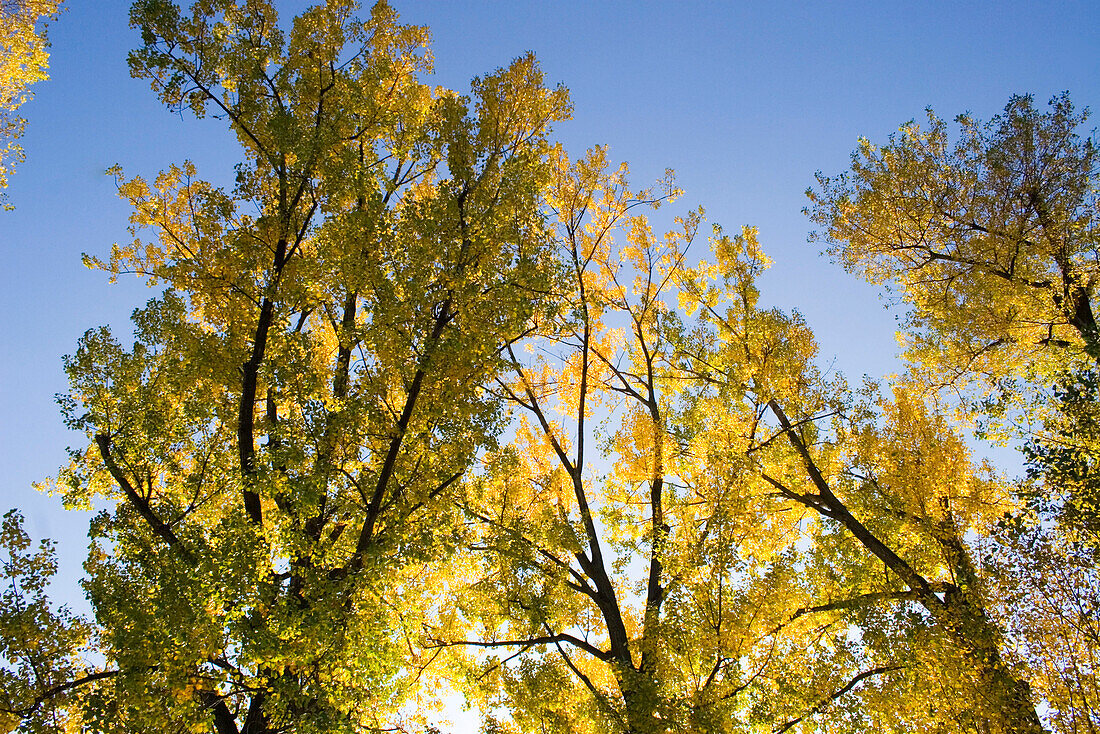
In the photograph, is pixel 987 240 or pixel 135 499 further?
pixel 987 240

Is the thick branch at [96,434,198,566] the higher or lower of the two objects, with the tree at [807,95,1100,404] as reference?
lower

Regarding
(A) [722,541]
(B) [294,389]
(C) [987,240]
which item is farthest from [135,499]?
(C) [987,240]

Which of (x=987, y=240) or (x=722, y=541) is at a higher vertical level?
(x=987, y=240)

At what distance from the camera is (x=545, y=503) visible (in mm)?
11031

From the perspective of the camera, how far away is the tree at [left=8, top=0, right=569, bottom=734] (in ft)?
21.5

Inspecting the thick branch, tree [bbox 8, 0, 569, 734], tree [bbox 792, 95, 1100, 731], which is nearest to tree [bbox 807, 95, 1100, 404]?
tree [bbox 792, 95, 1100, 731]

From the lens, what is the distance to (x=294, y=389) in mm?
8195

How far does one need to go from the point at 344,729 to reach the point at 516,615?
3849mm

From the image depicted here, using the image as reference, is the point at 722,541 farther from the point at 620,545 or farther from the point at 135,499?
the point at 135,499

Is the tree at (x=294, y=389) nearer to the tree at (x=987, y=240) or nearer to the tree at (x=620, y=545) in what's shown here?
the tree at (x=620, y=545)

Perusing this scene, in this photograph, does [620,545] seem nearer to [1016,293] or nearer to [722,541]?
[722,541]

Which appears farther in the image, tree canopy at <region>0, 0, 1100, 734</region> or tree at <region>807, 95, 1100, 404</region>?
tree at <region>807, 95, 1100, 404</region>

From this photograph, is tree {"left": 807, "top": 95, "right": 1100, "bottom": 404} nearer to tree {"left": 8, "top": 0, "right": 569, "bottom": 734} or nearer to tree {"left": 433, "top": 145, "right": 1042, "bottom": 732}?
tree {"left": 433, "top": 145, "right": 1042, "bottom": 732}

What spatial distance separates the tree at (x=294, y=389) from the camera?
6559 mm
